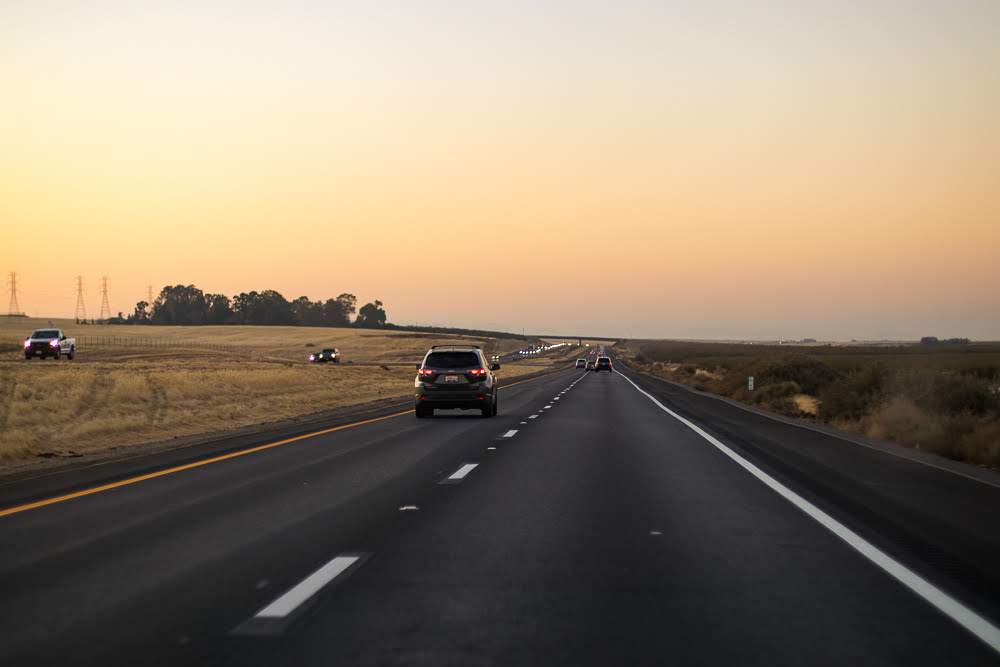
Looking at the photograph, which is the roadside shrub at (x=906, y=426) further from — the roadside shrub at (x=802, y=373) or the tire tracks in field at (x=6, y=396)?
the roadside shrub at (x=802, y=373)

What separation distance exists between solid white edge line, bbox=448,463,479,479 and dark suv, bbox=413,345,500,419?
35.3ft

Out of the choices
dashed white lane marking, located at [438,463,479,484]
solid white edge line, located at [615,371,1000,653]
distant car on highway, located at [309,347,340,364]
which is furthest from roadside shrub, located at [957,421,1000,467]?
distant car on highway, located at [309,347,340,364]

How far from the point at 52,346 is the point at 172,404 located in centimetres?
3903

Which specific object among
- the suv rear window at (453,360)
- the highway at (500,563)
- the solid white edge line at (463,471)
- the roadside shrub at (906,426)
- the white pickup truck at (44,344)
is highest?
the white pickup truck at (44,344)

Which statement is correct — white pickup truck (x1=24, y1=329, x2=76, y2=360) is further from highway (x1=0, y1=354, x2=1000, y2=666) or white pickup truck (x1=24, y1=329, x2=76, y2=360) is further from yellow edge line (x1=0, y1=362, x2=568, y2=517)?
highway (x1=0, y1=354, x2=1000, y2=666)

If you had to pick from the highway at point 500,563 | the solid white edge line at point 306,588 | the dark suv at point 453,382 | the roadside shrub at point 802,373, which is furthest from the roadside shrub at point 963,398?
the solid white edge line at point 306,588

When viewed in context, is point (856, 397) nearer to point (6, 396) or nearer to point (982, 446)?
point (982, 446)

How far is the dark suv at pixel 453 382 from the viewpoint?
25828 mm

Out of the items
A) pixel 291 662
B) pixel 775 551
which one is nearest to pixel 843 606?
pixel 775 551

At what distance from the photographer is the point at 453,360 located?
26250 millimetres

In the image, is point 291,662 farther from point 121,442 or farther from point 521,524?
point 121,442

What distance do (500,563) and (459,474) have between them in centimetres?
606

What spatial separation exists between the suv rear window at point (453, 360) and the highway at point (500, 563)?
10.8 meters

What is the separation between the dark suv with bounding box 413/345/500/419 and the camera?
25.8 m
